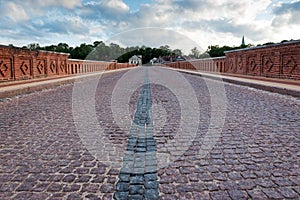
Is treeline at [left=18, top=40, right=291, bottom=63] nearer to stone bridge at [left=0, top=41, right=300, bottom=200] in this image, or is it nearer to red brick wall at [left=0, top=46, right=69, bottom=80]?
red brick wall at [left=0, top=46, right=69, bottom=80]

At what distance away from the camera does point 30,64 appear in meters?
14.5

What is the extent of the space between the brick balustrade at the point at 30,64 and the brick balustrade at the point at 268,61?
43.4 ft

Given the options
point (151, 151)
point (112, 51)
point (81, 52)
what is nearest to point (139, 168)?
point (151, 151)

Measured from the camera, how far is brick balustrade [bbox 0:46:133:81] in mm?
11978

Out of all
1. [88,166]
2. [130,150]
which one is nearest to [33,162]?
[88,166]

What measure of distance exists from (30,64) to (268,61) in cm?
1344

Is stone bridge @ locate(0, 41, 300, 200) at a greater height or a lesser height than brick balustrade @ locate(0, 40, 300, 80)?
lesser

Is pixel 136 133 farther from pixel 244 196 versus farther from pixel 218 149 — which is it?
pixel 244 196

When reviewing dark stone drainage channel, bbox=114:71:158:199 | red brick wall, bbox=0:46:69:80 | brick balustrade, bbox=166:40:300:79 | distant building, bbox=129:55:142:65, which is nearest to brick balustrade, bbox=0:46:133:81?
red brick wall, bbox=0:46:69:80

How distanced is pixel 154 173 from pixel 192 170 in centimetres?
43

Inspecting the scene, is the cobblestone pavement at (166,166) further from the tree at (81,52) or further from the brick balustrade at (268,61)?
the tree at (81,52)

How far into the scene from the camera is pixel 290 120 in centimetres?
513

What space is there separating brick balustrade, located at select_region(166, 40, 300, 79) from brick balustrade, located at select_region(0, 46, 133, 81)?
43.4ft

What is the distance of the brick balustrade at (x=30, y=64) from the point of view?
12.0 meters
